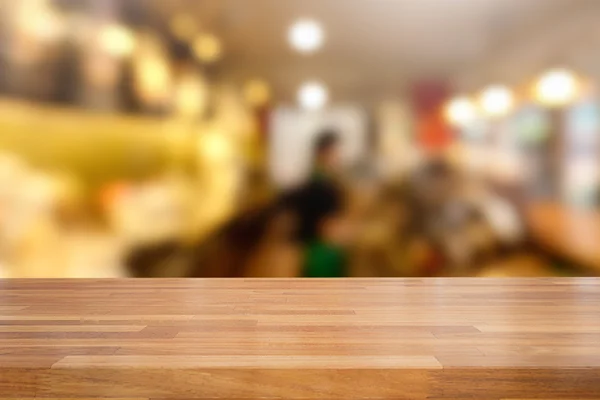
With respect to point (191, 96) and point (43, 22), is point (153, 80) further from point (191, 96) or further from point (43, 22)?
point (43, 22)

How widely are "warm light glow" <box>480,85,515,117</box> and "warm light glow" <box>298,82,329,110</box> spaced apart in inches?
17.1

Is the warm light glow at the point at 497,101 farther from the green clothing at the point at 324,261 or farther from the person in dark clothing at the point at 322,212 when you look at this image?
the green clothing at the point at 324,261

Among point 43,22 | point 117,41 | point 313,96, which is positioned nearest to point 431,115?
point 313,96

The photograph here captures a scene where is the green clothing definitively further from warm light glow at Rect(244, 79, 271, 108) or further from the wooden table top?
the wooden table top

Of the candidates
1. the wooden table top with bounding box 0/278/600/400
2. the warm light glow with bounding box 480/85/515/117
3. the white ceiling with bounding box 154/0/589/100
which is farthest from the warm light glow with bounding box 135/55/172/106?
the warm light glow with bounding box 480/85/515/117

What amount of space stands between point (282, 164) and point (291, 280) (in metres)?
0.38

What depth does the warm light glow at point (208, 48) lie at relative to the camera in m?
1.81

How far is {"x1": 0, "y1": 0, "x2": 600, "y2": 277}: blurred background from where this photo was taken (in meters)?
1.80

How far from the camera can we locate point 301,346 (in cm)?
81

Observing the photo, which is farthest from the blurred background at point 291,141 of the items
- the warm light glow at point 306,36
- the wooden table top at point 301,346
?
the wooden table top at point 301,346

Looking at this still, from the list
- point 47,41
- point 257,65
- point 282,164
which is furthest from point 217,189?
point 47,41

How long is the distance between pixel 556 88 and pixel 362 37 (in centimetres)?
55

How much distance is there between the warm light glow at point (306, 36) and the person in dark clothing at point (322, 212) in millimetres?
236

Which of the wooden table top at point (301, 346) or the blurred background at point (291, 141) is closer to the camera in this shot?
the wooden table top at point (301, 346)
